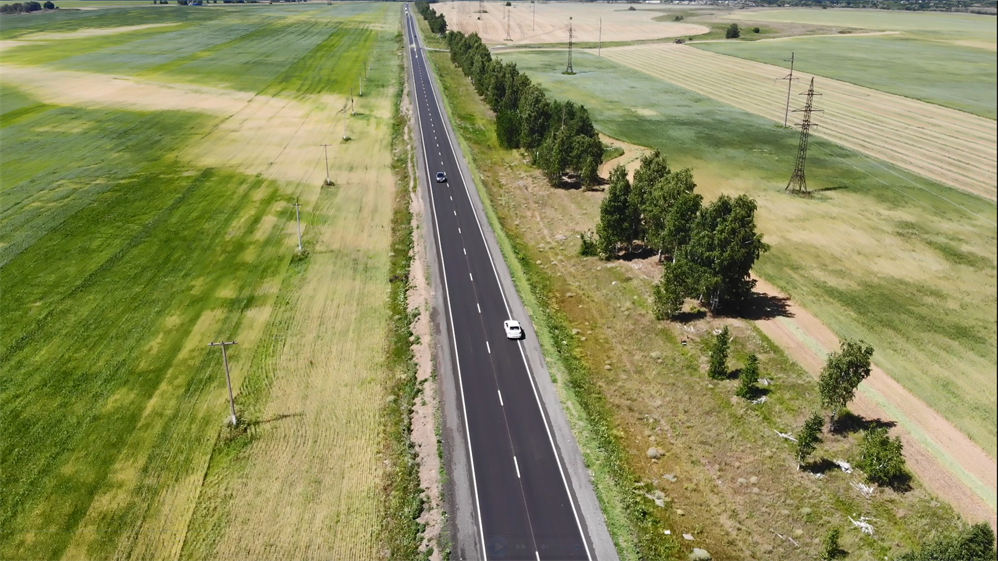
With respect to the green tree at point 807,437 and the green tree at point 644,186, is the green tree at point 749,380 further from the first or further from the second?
the green tree at point 644,186

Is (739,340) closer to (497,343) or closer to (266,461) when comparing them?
(497,343)

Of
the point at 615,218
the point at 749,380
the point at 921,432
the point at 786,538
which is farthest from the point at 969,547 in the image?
the point at 615,218

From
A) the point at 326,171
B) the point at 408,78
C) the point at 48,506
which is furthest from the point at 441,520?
the point at 408,78

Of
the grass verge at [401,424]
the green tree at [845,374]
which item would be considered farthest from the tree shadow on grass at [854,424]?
the grass verge at [401,424]

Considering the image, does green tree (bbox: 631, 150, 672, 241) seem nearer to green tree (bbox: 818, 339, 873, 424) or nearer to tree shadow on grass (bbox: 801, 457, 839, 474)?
green tree (bbox: 818, 339, 873, 424)

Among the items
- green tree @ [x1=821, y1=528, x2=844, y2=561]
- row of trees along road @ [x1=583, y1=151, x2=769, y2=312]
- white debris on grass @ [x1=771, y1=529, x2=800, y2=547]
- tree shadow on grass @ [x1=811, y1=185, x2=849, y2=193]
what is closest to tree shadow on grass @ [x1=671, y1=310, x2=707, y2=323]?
row of trees along road @ [x1=583, y1=151, x2=769, y2=312]

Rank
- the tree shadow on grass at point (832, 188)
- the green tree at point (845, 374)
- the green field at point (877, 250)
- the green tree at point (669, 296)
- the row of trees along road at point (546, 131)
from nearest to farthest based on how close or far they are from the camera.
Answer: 1. the green tree at point (845, 374)
2. the green field at point (877, 250)
3. the green tree at point (669, 296)
4. the tree shadow on grass at point (832, 188)
5. the row of trees along road at point (546, 131)

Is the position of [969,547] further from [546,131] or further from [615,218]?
[546,131]
